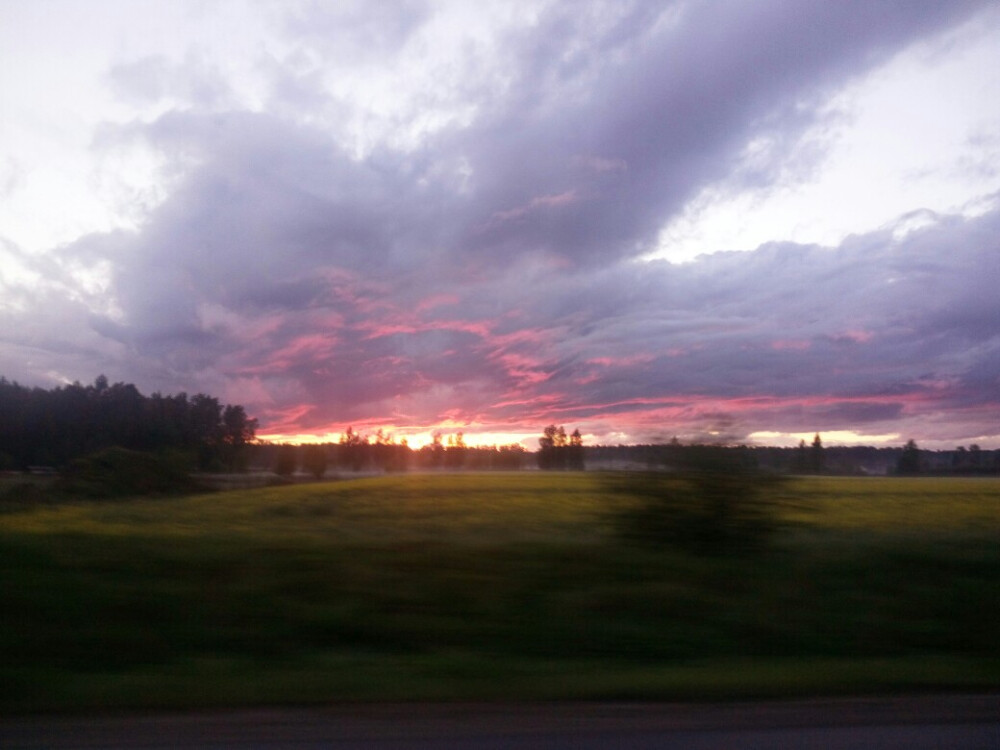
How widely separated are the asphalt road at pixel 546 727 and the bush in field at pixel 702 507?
4314 mm

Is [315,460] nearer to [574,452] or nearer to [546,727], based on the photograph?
[574,452]

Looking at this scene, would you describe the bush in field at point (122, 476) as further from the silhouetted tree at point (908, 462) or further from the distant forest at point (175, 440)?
the silhouetted tree at point (908, 462)

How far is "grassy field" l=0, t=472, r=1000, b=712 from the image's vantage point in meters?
7.74

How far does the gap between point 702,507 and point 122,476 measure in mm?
10206

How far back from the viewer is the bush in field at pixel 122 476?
15359 millimetres

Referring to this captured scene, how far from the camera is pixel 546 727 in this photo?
6.75 m

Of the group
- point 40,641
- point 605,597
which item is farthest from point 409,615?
point 40,641

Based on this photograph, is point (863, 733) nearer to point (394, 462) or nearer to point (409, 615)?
point (409, 615)

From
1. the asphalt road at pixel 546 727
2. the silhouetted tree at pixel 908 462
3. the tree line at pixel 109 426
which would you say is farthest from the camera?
the silhouetted tree at pixel 908 462

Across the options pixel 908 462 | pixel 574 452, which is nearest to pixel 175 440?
pixel 574 452

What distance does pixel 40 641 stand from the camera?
27.0 ft

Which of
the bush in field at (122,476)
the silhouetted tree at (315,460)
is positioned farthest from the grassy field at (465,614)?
the silhouetted tree at (315,460)

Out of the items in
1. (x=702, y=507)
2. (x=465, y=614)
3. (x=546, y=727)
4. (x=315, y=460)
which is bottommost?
(x=546, y=727)

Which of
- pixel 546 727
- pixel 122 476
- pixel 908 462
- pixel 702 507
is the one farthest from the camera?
pixel 908 462
